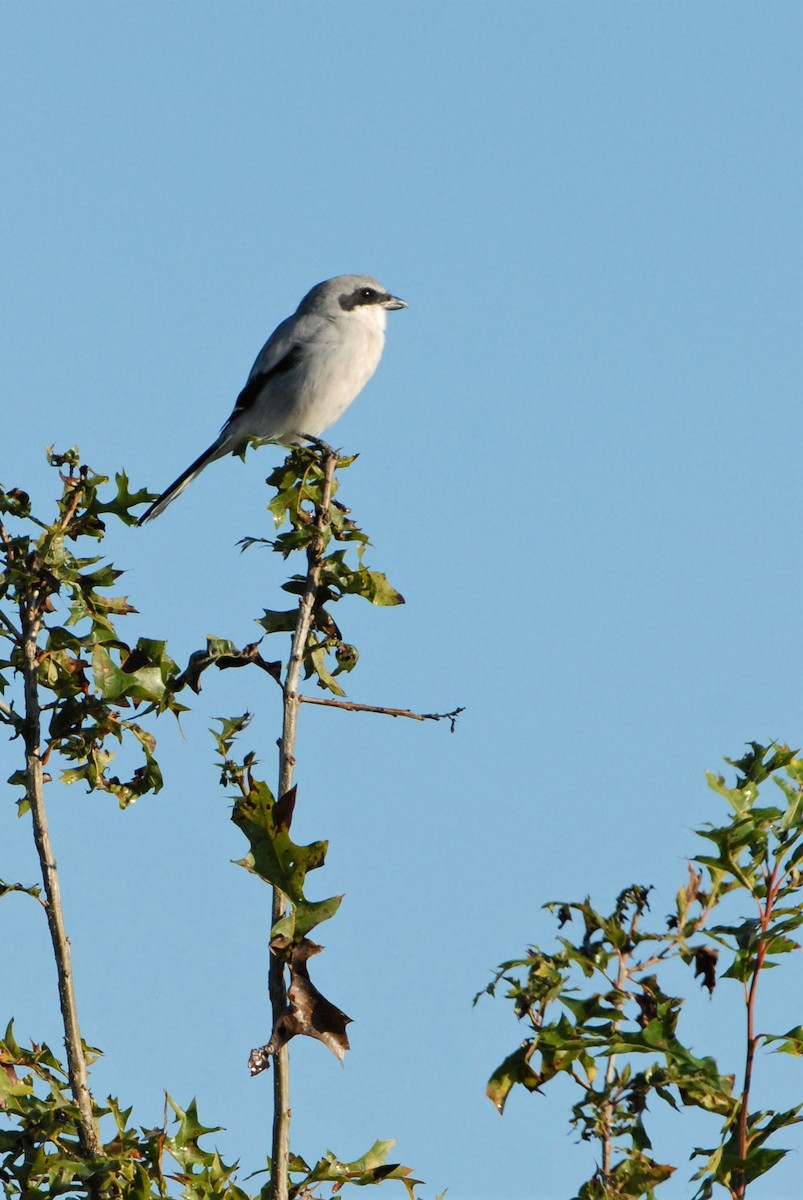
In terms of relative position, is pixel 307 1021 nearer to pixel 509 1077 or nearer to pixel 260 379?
pixel 509 1077

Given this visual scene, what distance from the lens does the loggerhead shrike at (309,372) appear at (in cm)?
944

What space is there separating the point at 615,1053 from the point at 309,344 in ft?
25.5

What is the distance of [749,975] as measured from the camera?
243 centimetres

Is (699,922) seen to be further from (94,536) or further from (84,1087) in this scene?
(94,536)

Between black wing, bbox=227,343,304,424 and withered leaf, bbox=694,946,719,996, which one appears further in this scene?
black wing, bbox=227,343,304,424

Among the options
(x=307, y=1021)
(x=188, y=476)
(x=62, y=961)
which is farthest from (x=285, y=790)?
(x=188, y=476)

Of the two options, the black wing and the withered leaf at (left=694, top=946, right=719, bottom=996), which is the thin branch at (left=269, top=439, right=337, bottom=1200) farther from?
the black wing

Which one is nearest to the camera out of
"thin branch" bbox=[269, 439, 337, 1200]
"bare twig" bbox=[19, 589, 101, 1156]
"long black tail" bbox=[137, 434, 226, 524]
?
"thin branch" bbox=[269, 439, 337, 1200]

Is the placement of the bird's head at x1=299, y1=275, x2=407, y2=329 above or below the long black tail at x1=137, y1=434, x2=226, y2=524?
above

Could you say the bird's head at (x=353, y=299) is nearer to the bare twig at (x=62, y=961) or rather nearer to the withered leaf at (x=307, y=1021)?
the bare twig at (x=62, y=961)

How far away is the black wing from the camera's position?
9.61 m

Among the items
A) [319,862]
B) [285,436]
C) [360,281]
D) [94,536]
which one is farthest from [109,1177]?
[360,281]

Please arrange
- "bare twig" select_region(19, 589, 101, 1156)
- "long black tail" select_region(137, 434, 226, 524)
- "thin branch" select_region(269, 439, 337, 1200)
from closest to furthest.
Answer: "thin branch" select_region(269, 439, 337, 1200) → "bare twig" select_region(19, 589, 101, 1156) → "long black tail" select_region(137, 434, 226, 524)

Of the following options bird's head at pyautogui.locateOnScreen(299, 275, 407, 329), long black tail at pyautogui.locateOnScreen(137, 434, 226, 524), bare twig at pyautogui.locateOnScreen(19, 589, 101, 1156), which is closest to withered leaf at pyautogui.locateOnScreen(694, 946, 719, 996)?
bare twig at pyautogui.locateOnScreen(19, 589, 101, 1156)
